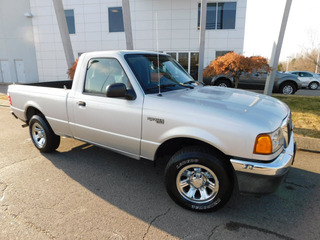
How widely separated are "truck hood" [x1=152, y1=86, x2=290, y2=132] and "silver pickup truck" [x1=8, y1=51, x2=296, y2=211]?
0.04 ft

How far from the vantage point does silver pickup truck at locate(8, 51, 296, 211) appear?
2494 millimetres

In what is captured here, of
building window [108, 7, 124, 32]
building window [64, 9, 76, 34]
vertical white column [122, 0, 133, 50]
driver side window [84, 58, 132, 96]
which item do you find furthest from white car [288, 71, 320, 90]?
driver side window [84, 58, 132, 96]

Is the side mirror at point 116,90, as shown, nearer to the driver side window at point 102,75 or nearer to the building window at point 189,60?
the driver side window at point 102,75

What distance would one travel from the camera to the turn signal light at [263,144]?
2.42 m

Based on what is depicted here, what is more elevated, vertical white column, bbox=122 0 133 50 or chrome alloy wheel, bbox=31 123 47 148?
vertical white column, bbox=122 0 133 50

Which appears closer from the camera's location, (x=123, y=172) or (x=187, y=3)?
(x=123, y=172)

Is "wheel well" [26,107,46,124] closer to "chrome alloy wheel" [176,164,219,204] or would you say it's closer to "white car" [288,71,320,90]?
"chrome alloy wheel" [176,164,219,204]

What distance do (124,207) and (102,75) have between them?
1.98 metres

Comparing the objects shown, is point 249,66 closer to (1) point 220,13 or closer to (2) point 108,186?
(2) point 108,186

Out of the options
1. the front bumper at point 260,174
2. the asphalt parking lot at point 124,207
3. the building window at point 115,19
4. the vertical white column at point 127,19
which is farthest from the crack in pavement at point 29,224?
the building window at point 115,19

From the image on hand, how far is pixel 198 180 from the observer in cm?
284

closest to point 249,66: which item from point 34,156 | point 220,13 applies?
point 34,156

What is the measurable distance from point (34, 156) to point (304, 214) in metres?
4.68

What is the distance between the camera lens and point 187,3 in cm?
1661
